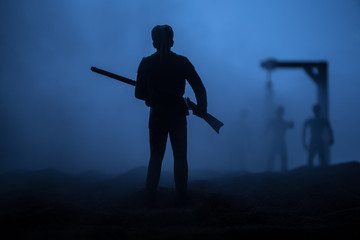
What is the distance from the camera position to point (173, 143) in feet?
9.08

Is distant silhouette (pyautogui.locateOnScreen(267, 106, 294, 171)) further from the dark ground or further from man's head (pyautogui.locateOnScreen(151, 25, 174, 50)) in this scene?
man's head (pyautogui.locateOnScreen(151, 25, 174, 50))

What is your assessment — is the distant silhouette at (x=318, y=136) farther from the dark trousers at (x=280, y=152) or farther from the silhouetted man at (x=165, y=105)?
the silhouetted man at (x=165, y=105)

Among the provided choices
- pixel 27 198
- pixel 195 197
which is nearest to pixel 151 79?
pixel 195 197

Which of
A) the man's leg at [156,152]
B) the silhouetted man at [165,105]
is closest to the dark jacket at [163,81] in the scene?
the silhouetted man at [165,105]

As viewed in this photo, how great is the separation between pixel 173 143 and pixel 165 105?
397 mm

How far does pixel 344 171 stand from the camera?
434 cm

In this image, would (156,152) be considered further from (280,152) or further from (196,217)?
(280,152)

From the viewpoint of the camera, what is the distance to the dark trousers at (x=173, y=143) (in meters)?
2.72

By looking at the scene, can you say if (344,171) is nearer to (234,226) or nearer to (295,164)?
(234,226)

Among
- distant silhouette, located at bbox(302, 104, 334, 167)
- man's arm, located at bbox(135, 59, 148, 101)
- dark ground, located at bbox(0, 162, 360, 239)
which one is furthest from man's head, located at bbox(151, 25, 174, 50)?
distant silhouette, located at bbox(302, 104, 334, 167)

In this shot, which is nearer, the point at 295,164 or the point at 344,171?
the point at 344,171

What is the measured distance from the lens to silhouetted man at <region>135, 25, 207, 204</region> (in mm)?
2730

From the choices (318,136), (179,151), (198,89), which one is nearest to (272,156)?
(318,136)

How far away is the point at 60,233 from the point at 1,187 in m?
2.89
